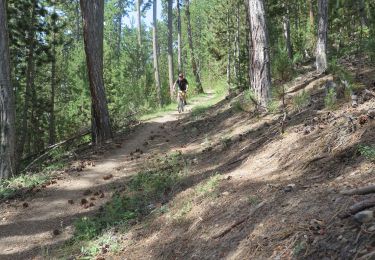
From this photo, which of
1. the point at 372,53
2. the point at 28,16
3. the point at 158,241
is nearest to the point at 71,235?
the point at 158,241

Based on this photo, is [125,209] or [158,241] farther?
[125,209]

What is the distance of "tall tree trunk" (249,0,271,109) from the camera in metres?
10.5

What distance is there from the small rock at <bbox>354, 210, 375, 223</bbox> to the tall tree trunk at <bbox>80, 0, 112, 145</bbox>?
11076 millimetres

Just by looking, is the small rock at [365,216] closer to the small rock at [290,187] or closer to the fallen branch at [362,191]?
the fallen branch at [362,191]

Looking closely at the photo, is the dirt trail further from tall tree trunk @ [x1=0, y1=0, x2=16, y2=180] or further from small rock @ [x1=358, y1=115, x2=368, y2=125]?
small rock @ [x1=358, y1=115, x2=368, y2=125]

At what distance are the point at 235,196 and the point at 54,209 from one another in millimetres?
4586

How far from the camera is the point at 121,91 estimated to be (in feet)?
86.2

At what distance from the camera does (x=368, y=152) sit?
14.8ft

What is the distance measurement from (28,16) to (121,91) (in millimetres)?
8452

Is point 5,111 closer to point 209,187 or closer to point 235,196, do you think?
point 209,187

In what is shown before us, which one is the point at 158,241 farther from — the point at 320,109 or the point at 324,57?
the point at 324,57

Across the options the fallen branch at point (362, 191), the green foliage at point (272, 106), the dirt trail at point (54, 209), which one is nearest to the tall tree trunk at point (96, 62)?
the dirt trail at point (54, 209)

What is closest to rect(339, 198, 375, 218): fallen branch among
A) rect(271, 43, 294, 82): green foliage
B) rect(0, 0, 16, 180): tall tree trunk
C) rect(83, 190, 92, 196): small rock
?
rect(271, 43, 294, 82): green foliage

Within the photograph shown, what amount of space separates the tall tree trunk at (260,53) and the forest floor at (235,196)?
0.68 m
